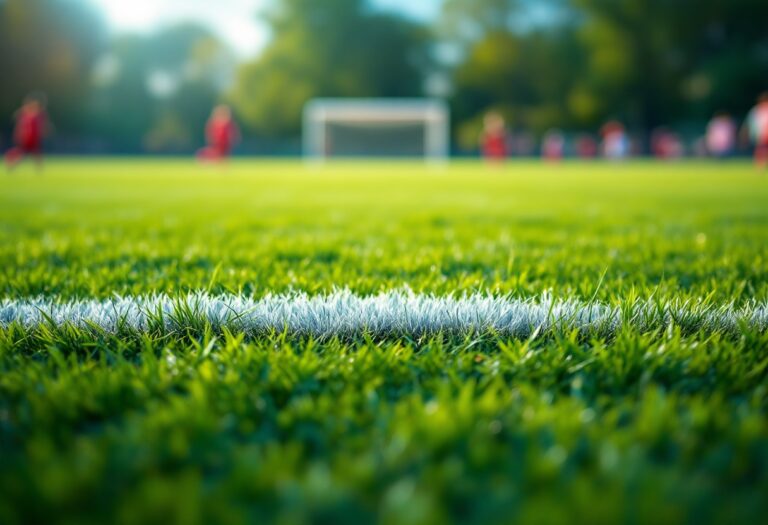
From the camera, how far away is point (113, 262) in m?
3.17

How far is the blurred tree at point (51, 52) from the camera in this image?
46.9 meters

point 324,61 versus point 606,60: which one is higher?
point 324,61

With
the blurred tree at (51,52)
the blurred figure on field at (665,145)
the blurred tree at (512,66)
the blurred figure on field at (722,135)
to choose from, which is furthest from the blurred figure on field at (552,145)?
the blurred tree at (51,52)

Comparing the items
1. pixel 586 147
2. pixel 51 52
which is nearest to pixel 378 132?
pixel 586 147

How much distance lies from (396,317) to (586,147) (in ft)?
190

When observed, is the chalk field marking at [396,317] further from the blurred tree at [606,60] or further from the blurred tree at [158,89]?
the blurred tree at [158,89]

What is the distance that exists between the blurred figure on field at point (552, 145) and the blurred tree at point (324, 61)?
45.9 feet

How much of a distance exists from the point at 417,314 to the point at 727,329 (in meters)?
0.91

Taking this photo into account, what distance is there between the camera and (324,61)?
191ft

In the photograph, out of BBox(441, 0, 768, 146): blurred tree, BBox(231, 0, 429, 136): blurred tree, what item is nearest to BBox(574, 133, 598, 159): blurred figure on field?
BBox(441, 0, 768, 146): blurred tree

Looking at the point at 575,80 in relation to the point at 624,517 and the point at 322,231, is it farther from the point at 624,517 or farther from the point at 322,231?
the point at 624,517

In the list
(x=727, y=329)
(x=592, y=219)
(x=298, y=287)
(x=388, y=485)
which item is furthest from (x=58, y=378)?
(x=592, y=219)

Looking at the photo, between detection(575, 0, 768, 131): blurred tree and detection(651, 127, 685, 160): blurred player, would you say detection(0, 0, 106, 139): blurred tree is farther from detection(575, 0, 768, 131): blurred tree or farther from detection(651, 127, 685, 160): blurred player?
detection(651, 127, 685, 160): blurred player

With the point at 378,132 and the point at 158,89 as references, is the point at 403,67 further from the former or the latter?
the point at 158,89
